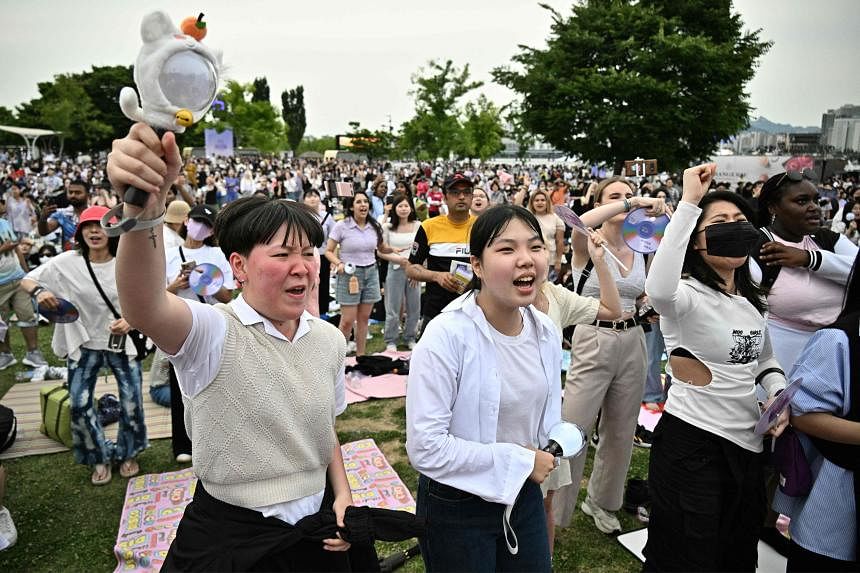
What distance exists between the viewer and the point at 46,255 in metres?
11.1

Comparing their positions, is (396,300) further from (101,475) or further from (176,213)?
(101,475)

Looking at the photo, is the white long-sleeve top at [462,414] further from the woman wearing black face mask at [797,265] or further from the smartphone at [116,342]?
the smartphone at [116,342]

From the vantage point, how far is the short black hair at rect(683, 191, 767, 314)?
105 inches

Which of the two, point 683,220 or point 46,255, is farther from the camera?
point 46,255

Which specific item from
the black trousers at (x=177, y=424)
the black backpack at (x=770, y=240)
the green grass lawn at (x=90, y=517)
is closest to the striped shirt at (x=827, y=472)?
the black backpack at (x=770, y=240)

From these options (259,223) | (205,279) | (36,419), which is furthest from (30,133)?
(259,223)

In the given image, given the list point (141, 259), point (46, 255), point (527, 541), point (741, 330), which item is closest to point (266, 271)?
point (141, 259)

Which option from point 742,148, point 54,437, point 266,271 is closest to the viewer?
point 266,271

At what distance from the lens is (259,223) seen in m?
1.80

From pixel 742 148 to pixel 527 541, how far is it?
5897 cm

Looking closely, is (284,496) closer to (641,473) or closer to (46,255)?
(641,473)

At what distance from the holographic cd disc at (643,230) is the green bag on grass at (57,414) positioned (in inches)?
194

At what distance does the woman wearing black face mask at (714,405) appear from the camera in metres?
2.61

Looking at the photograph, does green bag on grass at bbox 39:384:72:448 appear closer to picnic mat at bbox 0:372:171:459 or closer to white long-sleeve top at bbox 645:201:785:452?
picnic mat at bbox 0:372:171:459
